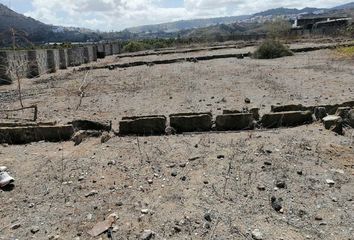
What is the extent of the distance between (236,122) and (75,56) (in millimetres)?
23559

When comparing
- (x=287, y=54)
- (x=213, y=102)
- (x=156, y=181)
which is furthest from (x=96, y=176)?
(x=287, y=54)

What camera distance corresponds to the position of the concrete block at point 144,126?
7188 millimetres

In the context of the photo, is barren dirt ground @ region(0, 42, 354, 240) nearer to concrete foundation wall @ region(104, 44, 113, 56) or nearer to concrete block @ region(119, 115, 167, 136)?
concrete block @ region(119, 115, 167, 136)

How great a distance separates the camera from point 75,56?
28.8 m

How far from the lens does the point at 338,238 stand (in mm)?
3891

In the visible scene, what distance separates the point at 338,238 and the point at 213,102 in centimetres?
695

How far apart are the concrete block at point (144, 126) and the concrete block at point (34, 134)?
3.07ft

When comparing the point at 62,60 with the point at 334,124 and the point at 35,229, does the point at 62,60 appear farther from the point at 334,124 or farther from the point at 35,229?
the point at 35,229

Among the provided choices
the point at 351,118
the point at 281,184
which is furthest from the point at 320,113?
the point at 281,184

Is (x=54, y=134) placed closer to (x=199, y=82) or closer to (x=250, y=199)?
(x=250, y=199)

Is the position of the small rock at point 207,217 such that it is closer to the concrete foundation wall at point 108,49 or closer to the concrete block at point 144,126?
the concrete block at point 144,126

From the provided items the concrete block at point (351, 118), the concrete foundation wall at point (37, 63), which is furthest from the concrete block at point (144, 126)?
the concrete foundation wall at point (37, 63)

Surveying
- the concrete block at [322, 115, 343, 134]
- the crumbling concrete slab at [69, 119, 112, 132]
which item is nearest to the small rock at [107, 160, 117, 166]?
the crumbling concrete slab at [69, 119, 112, 132]

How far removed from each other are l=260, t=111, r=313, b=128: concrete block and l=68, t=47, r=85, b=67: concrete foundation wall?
22.1 metres
